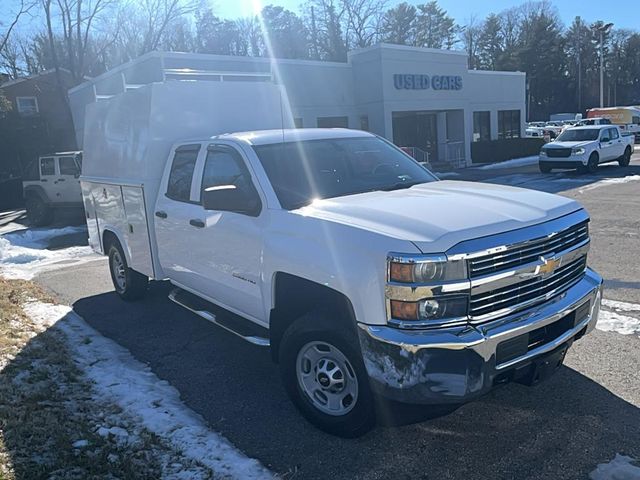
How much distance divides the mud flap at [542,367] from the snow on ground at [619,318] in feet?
6.61

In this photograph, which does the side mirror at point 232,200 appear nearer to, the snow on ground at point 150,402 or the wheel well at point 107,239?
the snow on ground at point 150,402

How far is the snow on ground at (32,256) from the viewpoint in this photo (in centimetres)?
936

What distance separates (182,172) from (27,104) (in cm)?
3359

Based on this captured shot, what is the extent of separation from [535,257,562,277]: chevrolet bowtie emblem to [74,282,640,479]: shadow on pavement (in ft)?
3.42

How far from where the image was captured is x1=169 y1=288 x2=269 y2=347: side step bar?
4.28m

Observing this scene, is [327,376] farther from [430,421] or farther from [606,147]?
[606,147]

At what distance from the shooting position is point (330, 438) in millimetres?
3631

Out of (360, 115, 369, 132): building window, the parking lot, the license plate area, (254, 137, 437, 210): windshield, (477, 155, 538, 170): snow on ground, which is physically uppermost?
(360, 115, 369, 132): building window

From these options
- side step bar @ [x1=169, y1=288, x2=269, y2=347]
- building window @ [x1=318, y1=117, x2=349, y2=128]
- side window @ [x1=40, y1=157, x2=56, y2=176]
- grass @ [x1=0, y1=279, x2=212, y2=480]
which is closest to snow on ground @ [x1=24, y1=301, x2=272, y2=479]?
grass @ [x1=0, y1=279, x2=212, y2=480]

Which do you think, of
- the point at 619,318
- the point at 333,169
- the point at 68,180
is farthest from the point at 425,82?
the point at 333,169

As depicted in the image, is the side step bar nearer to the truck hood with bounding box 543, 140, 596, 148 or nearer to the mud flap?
the mud flap

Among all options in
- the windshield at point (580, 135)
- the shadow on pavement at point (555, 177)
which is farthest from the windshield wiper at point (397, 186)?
the windshield at point (580, 135)

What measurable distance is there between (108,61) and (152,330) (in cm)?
4209

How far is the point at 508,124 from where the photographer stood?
1292 inches
